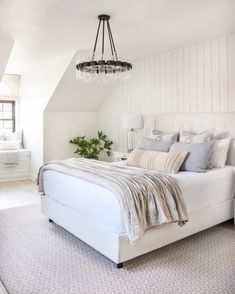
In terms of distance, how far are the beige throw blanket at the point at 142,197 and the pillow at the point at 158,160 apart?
57 cm

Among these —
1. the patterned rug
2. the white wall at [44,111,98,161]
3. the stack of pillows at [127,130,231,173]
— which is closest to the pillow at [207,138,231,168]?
the stack of pillows at [127,130,231,173]

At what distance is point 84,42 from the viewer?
442 centimetres

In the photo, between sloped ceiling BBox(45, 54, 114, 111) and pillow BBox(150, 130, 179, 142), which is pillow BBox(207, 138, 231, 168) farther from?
sloped ceiling BBox(45, 54, 114, 111)

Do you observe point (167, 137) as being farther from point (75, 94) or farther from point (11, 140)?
point (11, 140)

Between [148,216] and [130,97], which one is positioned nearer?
[148,216]

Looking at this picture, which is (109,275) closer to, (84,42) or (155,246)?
(155,246)

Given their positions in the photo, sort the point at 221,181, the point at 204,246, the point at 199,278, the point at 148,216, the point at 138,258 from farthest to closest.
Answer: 1. the point at 221,181
2. the point at 204,246
3. the point at 138,258
4. the point at 148,216
5. the point at 199,278

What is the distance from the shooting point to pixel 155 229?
114 inches

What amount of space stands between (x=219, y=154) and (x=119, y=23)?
2094 millimetres

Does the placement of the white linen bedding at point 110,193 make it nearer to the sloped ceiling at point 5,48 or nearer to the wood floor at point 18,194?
the wood floor at point 18,194

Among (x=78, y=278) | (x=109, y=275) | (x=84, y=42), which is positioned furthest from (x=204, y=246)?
(x=84, y=42)

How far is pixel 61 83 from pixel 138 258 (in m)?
3.63

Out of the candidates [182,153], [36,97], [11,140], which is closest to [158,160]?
[182,153]

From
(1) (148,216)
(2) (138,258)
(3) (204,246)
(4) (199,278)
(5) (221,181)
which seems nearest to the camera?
(4) (199,278)
